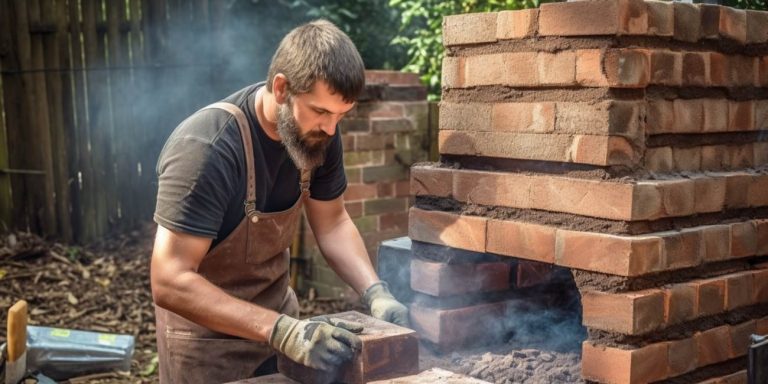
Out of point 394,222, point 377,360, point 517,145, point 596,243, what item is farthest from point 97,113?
point 596,243

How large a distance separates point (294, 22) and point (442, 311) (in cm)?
644

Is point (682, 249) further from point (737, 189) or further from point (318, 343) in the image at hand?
point (318, 343)

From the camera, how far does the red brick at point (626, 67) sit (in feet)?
7.70

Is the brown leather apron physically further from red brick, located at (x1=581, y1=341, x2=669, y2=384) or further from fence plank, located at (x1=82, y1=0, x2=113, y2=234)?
fence plank, located at (x1=82, y1=0, x2=113, y2=234)

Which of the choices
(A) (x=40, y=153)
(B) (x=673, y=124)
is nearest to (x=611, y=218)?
(B) (x=673, y=124)

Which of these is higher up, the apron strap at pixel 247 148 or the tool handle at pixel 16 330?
the apron strap at pixel 247 148

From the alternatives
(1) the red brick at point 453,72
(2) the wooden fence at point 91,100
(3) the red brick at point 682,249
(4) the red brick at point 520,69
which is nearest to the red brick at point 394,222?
(2) the wooden fence at point 91,100

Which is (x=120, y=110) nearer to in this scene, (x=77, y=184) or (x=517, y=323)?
(x=77, y=184)

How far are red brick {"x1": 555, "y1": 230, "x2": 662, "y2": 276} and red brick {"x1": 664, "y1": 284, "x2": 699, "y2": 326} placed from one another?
98 millimetres

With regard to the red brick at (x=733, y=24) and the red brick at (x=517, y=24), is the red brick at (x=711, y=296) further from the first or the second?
the red brick at (x=517, y=24)

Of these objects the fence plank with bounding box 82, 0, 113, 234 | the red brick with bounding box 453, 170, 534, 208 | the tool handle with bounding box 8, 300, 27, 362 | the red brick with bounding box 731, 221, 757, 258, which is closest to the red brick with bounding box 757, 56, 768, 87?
the red brick with bounding box 731, 221, 757, 258

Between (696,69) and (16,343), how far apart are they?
131 inches

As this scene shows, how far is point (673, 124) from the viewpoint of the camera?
8.18 feet

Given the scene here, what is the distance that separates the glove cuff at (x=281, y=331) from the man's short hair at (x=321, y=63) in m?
0.77
